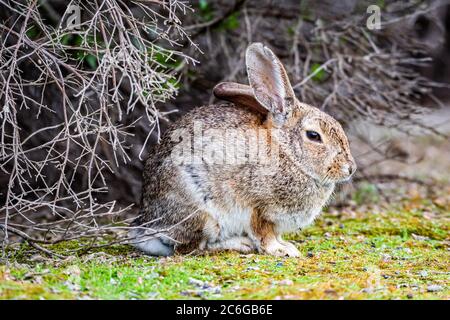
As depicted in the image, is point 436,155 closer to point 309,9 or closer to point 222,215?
point 309,9

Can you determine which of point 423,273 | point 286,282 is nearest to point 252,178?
point 286,282

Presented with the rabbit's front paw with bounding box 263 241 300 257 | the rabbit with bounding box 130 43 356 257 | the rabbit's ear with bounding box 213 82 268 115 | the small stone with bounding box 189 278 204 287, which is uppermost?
the rabbit's ear with bounding box 213 82 268 115

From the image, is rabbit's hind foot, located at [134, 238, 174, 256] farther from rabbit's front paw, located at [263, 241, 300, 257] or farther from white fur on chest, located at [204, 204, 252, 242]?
rabbit's front paw, located at [263, 241, 300, 257]

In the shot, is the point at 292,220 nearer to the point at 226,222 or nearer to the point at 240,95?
the point at 226,222

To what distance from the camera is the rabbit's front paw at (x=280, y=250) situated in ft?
20.7

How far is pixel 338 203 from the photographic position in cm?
899

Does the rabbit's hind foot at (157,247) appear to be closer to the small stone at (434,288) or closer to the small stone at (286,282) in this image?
the small stone at (286,282)

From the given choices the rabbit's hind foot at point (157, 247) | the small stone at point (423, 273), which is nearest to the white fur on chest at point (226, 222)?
the rabbit's hind foot at point (157, 247)

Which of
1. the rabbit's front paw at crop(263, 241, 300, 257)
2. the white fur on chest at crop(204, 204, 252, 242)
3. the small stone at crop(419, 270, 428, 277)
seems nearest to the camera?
the small stone at crop(419, 270, 428, 277)

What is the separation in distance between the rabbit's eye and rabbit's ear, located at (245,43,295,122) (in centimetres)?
23

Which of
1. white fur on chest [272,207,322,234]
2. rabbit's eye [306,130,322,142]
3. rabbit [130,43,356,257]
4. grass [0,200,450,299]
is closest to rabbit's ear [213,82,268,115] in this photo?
rabbit [130,43,356,257]

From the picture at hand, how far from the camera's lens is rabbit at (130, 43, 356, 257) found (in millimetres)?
6195

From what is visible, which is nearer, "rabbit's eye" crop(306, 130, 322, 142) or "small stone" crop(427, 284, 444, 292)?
"small stone" crop(427, 284, 444, 292)
